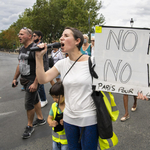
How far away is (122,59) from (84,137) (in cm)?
87

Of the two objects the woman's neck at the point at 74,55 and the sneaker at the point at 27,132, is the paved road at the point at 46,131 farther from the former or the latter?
the woman's neck at the point at 74,55

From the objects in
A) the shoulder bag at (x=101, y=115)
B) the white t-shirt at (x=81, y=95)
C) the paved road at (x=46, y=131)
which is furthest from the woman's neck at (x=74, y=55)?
the paved road at (x=46, y=131)

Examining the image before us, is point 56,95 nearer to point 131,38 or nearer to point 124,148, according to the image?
point 131,38

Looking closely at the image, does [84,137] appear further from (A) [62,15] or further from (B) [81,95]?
(A) [62,15]

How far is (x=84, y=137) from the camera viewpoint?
160cm

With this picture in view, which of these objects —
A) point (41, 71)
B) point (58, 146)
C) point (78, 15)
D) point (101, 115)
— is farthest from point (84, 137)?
point (78, 15)

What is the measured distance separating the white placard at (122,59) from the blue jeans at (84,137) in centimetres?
45

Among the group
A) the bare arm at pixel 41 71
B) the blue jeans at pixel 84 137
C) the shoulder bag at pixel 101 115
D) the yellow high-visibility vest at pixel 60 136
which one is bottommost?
the yellow high-visibility vest at pixel 60 136

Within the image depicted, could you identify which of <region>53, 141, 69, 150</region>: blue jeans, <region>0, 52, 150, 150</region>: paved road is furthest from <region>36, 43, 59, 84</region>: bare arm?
<region>0, 52, 150, 150</region>: paved road

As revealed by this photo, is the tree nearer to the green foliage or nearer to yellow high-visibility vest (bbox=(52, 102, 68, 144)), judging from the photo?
the green foliage

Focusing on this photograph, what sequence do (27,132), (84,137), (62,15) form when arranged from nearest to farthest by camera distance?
(84,137), (27,132), (62,15)

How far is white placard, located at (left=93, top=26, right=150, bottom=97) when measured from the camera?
141cm

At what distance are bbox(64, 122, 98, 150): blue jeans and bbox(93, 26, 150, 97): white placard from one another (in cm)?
45

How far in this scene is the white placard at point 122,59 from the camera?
1.41m
